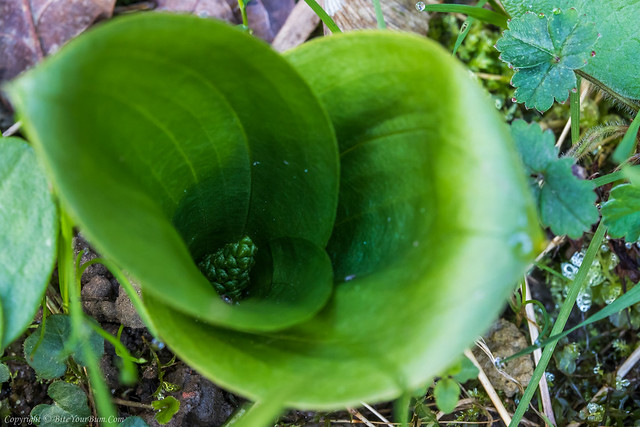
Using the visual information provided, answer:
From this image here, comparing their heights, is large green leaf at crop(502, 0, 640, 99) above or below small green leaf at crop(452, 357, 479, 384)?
above

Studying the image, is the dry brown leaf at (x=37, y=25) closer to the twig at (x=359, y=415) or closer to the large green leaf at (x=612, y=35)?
the large green leaf at (x=612, y=35)

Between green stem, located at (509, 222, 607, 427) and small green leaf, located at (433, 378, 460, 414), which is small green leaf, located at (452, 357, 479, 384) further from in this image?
green stem, located at (509, 222, 607, 427)

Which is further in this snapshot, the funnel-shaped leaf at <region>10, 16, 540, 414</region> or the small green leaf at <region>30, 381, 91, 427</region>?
the small green leaf at <region>30, 381, 91, 427</region>

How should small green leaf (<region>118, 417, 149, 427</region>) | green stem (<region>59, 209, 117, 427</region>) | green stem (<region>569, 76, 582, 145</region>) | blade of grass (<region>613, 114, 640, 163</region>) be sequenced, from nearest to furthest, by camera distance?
green stem (<region>59, 209, 117, 427</region>)
blade of grass (<region>613, 114, 640, 163</region>)
small green leaf (<region>118, 417, 149, 427</region>)
green stem (<region>569, 76, 582, 145</region>)

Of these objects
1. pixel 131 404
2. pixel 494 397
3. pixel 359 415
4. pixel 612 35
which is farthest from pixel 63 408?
pixel 612 35

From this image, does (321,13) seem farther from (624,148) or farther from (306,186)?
(624,148)

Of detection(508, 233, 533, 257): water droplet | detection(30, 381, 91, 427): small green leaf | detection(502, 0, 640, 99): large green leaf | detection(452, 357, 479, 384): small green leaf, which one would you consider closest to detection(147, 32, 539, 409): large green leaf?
detection(508, 233, 533, 257): water droplet
